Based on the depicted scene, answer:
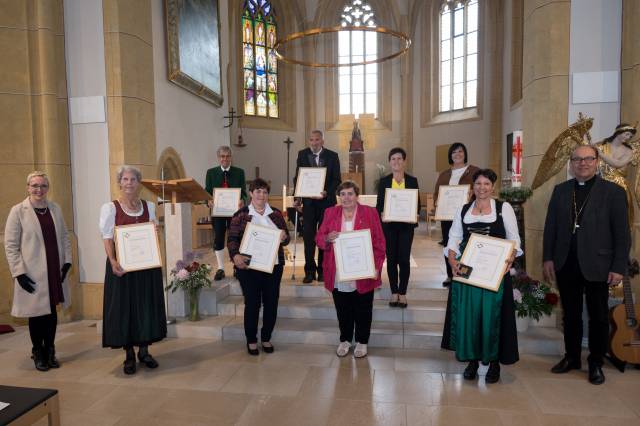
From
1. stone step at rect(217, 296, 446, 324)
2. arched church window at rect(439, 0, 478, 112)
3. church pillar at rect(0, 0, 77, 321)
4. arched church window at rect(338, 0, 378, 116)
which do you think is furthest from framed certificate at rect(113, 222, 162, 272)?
arched church window at rect(338, 0, 378, 116)

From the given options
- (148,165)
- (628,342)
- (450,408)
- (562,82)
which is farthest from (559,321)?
(148,165)

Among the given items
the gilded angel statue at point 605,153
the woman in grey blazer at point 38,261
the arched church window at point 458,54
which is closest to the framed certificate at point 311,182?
the gilded angel statue at point 605,153

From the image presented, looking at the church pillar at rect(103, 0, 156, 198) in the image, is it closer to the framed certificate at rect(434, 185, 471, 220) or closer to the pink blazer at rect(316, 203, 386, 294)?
the pink blazer at rect(316, 203, 386, 294)

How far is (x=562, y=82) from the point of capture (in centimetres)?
466

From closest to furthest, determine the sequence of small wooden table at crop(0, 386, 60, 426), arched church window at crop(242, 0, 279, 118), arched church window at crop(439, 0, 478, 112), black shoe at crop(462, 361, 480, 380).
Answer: small wooden table at crop(0, 386, 60, 426) < black shoe at crop(462, 361, 480, 380) < arched church window at crop(439, 0, 478, 112) < arched church window at crop(242, 0, 279, 118)

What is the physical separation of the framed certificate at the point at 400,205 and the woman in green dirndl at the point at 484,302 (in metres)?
0.90

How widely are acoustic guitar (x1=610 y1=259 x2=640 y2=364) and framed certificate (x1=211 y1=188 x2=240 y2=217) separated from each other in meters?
3.82

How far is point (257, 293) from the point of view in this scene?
408 centimetres

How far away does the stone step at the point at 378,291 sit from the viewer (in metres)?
5.09

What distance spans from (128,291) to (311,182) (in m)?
2.17

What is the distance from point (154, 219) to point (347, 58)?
12.5 metres

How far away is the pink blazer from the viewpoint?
150 inches

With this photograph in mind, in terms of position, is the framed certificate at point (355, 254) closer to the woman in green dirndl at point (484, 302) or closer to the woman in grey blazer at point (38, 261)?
the woman in green dirndl at point (484, 302)

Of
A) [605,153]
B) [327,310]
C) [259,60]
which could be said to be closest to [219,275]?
[327,310]
